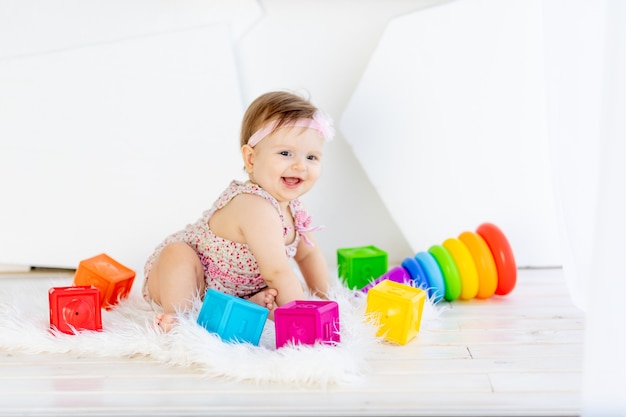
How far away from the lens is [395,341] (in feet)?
4.28

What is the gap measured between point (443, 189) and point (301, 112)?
0.65m

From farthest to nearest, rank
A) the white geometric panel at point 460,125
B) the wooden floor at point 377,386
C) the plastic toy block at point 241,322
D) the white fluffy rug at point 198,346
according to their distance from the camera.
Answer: the white geometric panel at point 460,125 < the plastic toy block at point 241,322 < the white fluffy rug at point 198,346 < the wooden floor at point 377,386

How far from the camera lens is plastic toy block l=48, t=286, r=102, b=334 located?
1.33m

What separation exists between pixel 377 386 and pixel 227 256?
0.52m

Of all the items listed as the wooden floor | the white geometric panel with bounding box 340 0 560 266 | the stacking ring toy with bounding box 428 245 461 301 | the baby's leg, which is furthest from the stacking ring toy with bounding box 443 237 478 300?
the baby's leg

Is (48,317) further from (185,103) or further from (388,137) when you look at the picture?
(388,137)

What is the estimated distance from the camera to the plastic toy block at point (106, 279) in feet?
5.08

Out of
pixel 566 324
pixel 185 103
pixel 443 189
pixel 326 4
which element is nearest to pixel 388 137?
pixel 443 189

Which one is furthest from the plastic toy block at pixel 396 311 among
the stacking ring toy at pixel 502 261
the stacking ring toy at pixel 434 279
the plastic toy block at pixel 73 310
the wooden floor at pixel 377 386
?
the plastic toy block at pixel 73 310

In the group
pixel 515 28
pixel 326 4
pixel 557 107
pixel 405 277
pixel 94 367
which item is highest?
pixel 326 4

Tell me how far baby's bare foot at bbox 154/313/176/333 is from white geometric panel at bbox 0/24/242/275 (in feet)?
2.25

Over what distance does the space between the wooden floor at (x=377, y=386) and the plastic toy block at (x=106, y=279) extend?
31 centimetres

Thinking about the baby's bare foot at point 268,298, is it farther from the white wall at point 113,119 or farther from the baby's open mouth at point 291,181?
the white wall at point 113,119

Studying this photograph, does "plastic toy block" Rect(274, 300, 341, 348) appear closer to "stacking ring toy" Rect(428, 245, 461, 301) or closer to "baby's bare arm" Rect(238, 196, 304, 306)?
"baby's bare arm" Rect(238, 196, 304, 306)
